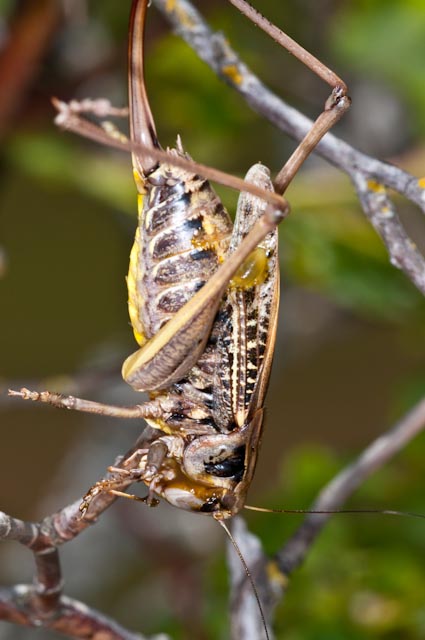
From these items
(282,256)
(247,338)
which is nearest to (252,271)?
(247,338)

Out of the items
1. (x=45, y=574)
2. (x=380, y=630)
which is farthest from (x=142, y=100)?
(x=380, y=630)

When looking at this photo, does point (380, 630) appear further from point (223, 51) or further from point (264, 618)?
point (223, 51)

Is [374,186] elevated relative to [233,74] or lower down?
lower down

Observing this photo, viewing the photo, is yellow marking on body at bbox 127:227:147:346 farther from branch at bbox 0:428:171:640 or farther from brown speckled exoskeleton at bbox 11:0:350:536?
branch at bbox 0:428:171:640

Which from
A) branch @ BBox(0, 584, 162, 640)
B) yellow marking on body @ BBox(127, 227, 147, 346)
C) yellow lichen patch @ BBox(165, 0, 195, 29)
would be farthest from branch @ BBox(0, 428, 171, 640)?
yellow lichen patch @ BBox(165, 0, 195, 29)

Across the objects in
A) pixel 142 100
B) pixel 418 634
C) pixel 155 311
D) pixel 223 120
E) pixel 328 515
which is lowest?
pixel 418 634

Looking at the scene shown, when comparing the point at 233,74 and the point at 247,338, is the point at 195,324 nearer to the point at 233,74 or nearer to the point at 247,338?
the point at 247,338

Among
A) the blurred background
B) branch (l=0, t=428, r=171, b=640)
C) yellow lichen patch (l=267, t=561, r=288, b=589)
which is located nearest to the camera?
branch (l=0, t=428, r=171, b=640)
